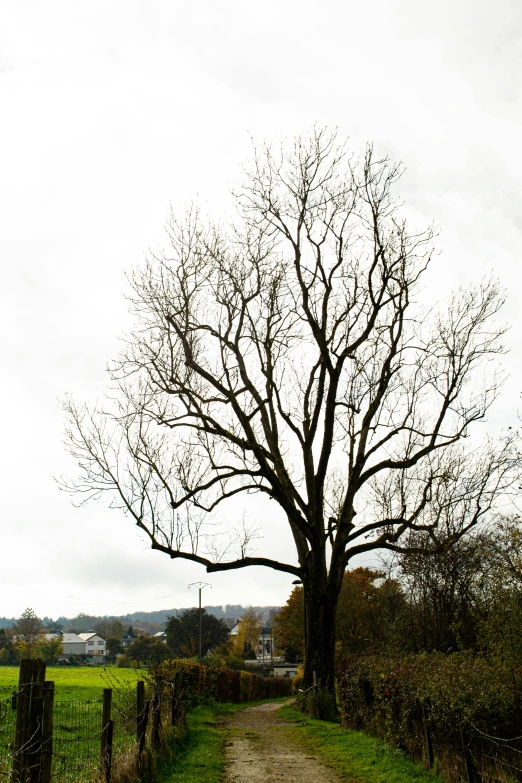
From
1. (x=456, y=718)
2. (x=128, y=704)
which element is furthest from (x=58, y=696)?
(x=456, y=718)

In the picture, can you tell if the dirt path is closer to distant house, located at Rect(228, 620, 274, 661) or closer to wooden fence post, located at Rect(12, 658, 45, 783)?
wooden fence post, located at Rect(12, 658, 45, 783)

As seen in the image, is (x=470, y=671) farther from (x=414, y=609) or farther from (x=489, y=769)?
(x=414, y=609)

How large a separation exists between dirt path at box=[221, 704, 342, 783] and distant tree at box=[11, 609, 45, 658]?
49476 millimetres

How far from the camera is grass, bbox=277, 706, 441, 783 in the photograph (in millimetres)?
9656

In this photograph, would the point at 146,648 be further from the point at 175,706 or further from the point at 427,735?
the point at 427,735

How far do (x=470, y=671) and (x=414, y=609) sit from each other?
905 cm

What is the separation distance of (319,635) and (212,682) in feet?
23.0

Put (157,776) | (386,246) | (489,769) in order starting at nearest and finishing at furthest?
(489,769)
(157,776)
(386,246)

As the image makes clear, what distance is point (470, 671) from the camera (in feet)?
29.6

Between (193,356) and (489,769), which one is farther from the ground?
(193,356)

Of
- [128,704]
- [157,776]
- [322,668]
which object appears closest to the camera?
[157,776]

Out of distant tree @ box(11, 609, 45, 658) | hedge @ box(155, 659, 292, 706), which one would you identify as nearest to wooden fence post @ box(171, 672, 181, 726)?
hedge @ box(155, 659, 292, 706)

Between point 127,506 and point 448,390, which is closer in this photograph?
point 127,506

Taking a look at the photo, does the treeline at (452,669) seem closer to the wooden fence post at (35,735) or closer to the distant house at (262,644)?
the wooden fence post at (35,735)
